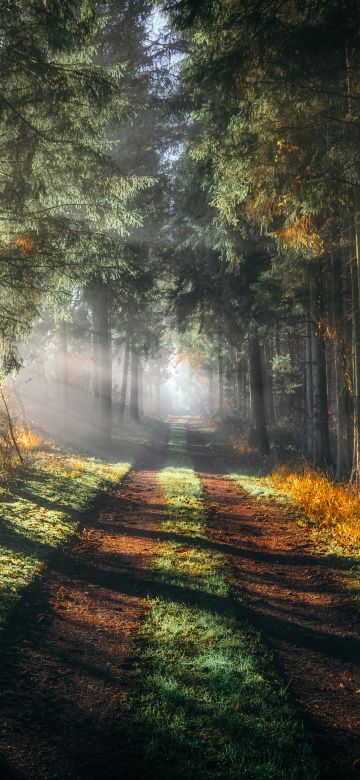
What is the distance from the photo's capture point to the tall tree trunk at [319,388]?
13633 mm

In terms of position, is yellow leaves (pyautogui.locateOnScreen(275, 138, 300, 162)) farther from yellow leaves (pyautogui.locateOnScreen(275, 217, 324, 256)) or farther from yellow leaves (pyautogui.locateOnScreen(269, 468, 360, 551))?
yellow leaves (pyautogui.locateOnScreen(269, 468, 360, 551))

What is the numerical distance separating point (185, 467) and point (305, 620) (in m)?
11.4

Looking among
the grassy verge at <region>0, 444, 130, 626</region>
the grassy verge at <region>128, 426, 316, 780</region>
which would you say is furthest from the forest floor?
the grassy verge at <region>0, 444, 130, 626</region>

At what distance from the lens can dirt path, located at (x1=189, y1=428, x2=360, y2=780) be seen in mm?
3686

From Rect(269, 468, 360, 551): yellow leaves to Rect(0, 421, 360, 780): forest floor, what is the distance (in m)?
0.71

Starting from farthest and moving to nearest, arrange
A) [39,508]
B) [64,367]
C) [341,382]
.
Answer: [64,367], [341,382], [39,508]

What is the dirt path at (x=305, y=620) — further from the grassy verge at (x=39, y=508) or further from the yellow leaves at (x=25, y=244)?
the yellow leaves at (x=25, y=244)

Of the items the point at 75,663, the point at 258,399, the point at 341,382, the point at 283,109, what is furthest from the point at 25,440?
the point at 75,663

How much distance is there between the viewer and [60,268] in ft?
33.4

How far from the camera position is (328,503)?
31.9ft

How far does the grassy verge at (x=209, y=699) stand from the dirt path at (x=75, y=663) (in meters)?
0.22

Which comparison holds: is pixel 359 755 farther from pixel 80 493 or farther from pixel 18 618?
pixel 80 493

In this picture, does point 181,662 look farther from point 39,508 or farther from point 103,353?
point 103,353

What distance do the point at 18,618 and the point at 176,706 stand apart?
217 centimetres
